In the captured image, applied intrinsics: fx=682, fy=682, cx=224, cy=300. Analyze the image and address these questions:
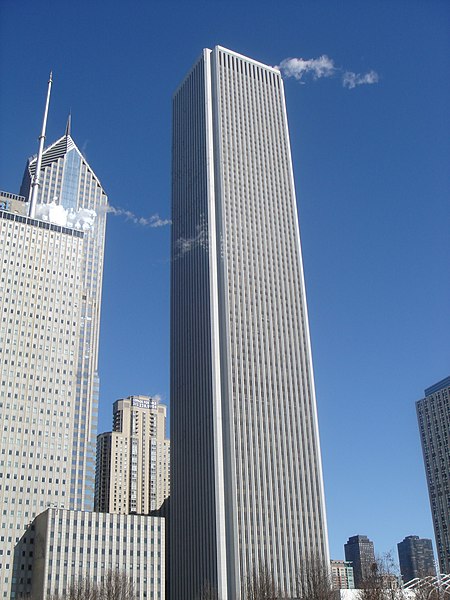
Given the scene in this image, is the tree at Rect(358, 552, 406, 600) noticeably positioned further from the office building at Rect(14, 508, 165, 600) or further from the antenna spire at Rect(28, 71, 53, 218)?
the antenna spire at Rect(28, 71, 53, 218)

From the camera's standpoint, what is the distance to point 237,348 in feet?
514

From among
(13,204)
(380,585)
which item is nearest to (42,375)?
(13,204)

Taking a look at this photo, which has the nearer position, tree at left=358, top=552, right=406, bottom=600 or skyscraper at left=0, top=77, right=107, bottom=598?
tree at left=358, top=552, right=406, bottom=600

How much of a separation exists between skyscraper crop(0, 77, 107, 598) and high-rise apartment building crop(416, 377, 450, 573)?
9536cm

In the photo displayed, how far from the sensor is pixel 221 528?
13912 centimetres

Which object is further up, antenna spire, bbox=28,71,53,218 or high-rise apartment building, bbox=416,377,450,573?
antenna spire, bbox=28,71,53,218

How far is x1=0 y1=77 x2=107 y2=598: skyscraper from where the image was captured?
458 feet

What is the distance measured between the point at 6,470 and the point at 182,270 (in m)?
65.6

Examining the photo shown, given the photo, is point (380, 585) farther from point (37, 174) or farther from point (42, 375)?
point (37, 174)

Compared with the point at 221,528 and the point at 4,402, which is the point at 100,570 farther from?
the point at 4,402

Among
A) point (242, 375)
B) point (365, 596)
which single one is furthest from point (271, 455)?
point (365, 596)

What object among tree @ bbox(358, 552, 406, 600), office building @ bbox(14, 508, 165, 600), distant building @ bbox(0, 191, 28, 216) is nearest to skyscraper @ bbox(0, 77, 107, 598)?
distant building @ bbox(0, 191, 28, 216)

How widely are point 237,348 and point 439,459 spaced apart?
7269cm

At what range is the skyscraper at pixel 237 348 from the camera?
467 feet
